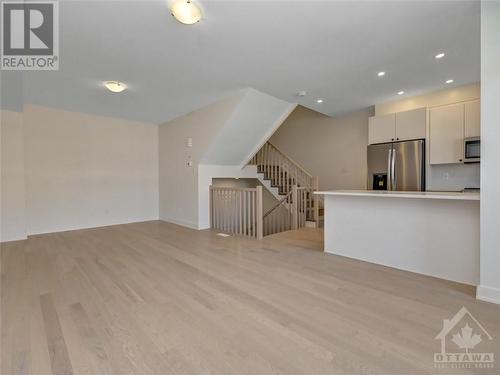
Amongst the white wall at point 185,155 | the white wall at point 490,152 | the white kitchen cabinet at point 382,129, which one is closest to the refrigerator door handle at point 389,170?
the white kitchen cabinet at point 382,129

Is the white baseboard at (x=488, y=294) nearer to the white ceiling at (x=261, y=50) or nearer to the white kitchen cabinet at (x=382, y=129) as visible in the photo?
the white ceiling at (x=261, y=50)

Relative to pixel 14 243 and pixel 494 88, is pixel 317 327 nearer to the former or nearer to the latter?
pixel 494 88

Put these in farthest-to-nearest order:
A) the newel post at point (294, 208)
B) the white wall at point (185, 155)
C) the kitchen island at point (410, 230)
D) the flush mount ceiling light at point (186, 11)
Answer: the newel post at point (294, 208) → the white wall at point (185, 155) → the kitchen island at point (410, 230) → the flush mount ceiling light at point (186, 11)

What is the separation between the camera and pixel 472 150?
350cm

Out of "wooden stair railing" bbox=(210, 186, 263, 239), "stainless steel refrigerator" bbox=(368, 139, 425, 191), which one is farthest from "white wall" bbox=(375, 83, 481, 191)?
"wooden stair railing" bbox=(210, 186, 263, 239)

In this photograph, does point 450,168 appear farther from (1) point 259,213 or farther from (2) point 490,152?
(1) point 259,213

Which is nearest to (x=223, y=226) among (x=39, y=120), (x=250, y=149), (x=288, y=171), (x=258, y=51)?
(x=250, y=149)

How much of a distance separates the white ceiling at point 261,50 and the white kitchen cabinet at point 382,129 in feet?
1.39

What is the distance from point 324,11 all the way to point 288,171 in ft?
14.2

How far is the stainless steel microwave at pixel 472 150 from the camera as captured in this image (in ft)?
11.3

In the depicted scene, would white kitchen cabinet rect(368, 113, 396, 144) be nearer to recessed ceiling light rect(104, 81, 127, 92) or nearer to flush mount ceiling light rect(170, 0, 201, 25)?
flush mount ceiling light rect(170, 0, 201, 25)

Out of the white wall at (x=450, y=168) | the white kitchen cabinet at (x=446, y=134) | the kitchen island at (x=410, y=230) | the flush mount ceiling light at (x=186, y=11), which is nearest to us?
the flush mount ceiling light at (x=186, y=11)

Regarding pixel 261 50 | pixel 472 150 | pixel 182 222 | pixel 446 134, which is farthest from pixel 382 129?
pixel 182 222

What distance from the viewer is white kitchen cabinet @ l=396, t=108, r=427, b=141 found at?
394 cm
